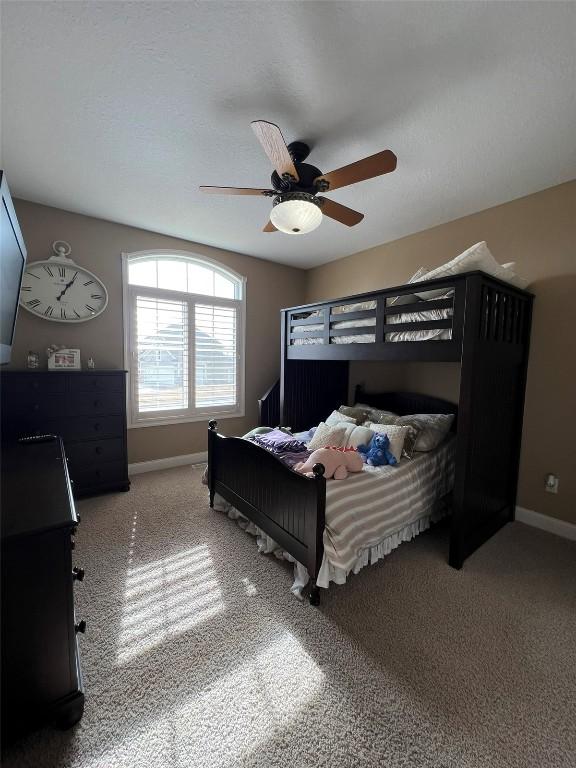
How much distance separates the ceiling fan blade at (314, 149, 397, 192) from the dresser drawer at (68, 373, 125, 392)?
7.91 ft

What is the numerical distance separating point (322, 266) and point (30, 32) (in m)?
3.52

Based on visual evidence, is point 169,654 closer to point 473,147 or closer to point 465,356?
point 465,356

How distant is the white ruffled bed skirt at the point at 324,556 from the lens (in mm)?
1748

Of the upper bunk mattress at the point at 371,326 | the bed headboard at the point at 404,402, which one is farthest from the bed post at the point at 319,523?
the bed headboard at the point at 404,402

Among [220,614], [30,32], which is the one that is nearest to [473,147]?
[30,32]

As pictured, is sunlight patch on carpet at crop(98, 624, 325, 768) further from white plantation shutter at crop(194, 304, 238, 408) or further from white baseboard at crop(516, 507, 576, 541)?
white plantation shutter at crop(194, 304, 238, 408)

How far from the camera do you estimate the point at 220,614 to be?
168 centimetres

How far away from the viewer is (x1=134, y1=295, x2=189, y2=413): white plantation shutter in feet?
11.5

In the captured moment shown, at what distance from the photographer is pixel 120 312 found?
11.0 ft

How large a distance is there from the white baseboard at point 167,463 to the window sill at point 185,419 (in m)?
0.41

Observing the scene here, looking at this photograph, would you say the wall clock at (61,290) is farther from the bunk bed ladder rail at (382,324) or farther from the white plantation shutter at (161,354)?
the bunk bed ladder rail at (382,324)

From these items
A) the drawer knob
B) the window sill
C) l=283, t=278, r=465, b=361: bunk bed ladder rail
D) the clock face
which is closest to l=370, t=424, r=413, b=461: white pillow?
l=283, t=278, r=465, b=361: bunk bed ladder rail

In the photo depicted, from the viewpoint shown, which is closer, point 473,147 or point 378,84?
point 378,84

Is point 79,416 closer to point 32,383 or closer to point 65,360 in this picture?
point 32,383
